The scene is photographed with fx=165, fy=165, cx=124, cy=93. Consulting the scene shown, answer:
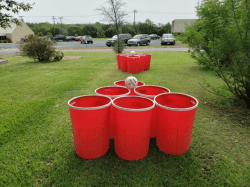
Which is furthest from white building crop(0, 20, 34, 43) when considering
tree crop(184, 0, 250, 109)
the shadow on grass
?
the shadow on grass

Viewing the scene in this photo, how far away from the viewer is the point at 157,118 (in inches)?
97.3

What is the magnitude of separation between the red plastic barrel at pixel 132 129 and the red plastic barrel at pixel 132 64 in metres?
5.29

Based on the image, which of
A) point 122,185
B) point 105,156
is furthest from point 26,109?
point 122,185

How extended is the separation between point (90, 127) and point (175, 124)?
1136 millimetres

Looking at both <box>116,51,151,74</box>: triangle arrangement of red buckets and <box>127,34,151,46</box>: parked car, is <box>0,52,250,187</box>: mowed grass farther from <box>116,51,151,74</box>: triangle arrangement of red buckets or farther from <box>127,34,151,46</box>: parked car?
<box>127,34,151,46</box>: parked car

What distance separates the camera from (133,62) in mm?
7652

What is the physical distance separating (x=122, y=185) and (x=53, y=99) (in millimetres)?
3485

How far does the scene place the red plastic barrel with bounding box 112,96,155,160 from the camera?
209cm

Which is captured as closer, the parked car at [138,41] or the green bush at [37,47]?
the green bush at [37,47]

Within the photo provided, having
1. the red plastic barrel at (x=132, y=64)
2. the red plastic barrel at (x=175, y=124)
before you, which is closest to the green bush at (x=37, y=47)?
the red plastic barrel at (x=132, y=64)

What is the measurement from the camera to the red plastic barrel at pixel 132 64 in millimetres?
7523

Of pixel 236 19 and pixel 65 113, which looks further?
pixel 65 113

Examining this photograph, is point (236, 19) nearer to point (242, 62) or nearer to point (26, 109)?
point (242, 62)

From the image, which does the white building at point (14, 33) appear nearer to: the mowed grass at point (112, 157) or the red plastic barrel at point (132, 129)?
the mowed grass at point (112, 157)
